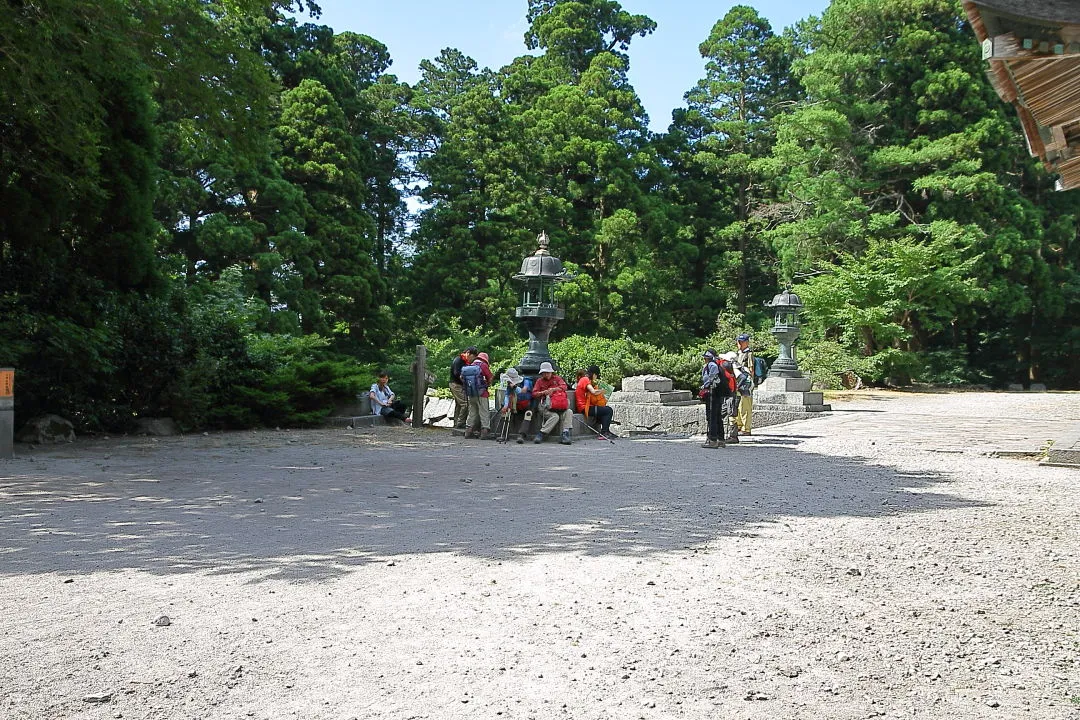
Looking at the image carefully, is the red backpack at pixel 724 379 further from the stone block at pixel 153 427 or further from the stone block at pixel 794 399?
the stone block at pixel 794 399

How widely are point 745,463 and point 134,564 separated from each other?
6.69m

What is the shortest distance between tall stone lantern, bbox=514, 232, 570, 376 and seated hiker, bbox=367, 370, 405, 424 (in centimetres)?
328

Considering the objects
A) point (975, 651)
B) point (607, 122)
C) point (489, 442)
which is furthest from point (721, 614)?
point (607, 122)

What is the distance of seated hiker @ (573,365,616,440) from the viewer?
12938mm

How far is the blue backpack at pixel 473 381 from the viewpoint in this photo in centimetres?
1256

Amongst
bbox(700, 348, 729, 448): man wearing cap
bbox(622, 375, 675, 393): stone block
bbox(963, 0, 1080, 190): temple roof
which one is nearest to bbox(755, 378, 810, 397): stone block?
bbox(622, 375, 675, 393): stone block

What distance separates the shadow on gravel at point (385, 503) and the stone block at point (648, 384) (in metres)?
6.10

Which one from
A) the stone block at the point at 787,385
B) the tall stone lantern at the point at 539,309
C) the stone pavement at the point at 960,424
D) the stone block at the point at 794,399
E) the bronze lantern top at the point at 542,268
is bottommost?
the stone pavement at the point at 960,424

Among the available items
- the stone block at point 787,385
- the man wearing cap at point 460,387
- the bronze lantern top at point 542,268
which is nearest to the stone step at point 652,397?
the stone block at point 787,385

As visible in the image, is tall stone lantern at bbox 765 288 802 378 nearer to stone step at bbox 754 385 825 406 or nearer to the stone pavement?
stone step at bbox 754 385 825 406

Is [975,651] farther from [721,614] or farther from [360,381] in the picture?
[360,381]

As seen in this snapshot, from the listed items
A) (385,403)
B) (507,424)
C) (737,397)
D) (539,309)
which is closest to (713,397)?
(737,397)

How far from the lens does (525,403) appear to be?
1223 cm

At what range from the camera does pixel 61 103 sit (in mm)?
8938
